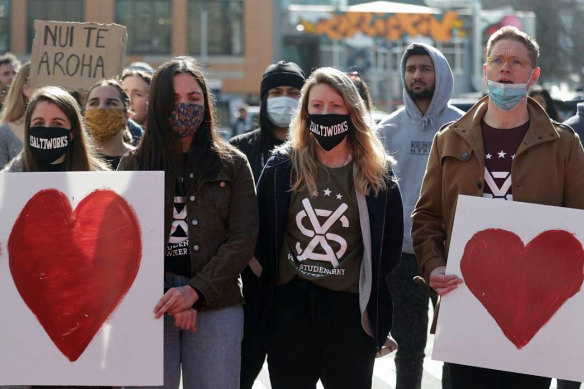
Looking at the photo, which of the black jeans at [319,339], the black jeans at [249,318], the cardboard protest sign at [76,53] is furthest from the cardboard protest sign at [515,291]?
the cardboard protest sign at [76,53]

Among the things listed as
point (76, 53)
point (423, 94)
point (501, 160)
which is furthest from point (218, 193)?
point (76, 53)

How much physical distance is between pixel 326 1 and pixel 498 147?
48.6 m

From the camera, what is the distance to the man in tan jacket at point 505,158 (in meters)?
4.31

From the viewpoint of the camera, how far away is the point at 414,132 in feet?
20.5

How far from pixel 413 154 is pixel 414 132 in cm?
16

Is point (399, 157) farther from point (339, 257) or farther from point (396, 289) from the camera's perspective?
point (339, 257)

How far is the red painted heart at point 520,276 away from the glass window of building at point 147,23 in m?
45.6

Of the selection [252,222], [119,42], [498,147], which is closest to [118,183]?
[252,222]

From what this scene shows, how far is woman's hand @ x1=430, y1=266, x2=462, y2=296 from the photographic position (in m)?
4.22

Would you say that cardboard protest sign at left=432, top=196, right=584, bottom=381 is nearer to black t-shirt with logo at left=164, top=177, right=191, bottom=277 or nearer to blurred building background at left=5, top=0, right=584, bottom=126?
black t-shirt with logo at left=164, top=177, right=191, bottom=277

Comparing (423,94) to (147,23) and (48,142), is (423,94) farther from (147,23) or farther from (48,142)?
(147,23)

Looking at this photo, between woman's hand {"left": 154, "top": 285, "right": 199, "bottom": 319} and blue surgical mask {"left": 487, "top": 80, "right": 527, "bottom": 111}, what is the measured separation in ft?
5.00

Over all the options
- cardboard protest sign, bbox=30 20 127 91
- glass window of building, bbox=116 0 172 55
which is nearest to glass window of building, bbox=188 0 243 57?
glass window of building, bbox=116 0 172 55

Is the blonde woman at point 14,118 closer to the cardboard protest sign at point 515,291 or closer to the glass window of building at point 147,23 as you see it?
the cardboard protest sign at point 515,291
